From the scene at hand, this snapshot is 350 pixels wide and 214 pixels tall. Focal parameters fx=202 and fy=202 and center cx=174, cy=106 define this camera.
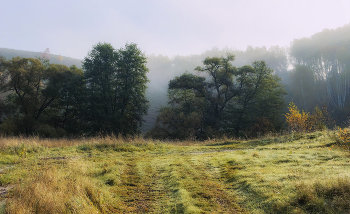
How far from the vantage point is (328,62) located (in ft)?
212

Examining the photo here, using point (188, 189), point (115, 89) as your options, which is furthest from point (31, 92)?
point (188, 189)

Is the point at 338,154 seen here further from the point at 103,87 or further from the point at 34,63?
the point at 34,63

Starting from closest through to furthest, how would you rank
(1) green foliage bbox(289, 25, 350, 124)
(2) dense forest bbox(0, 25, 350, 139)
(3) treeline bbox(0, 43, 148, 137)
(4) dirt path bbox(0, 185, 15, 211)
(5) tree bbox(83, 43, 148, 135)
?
(4) dirt path bbox(0, 185, 15, 211)
(3) treeline bbox(0, 43, 148, 137)
(2) dense forest bbox(0, 25, 350, 139)
(5) tree bbox(83, 43, 148, 135)
(1) green foliage bbox(289, 25, 350, 124)

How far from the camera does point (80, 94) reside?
29.8 m

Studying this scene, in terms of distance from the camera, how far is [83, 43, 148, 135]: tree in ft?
94.1

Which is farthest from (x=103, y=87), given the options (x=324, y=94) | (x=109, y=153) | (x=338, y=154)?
(x=324, y=94)

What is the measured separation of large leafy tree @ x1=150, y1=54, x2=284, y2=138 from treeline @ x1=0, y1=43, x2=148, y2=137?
6.38 m

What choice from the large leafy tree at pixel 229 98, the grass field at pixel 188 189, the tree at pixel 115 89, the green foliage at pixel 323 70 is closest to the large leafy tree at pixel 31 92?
the tree at pixel 115 89

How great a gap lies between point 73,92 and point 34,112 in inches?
232

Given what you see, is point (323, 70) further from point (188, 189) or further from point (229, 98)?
point (188, 189)

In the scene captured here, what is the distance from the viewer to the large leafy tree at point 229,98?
34.0 m

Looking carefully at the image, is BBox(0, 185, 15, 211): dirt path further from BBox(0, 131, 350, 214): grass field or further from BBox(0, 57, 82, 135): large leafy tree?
BBox(0, 57, 82, 135): large leafy tree

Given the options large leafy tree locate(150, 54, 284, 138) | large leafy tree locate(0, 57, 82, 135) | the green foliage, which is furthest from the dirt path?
the green foliage

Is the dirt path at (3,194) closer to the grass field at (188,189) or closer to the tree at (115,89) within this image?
the grass field at (188,189)
